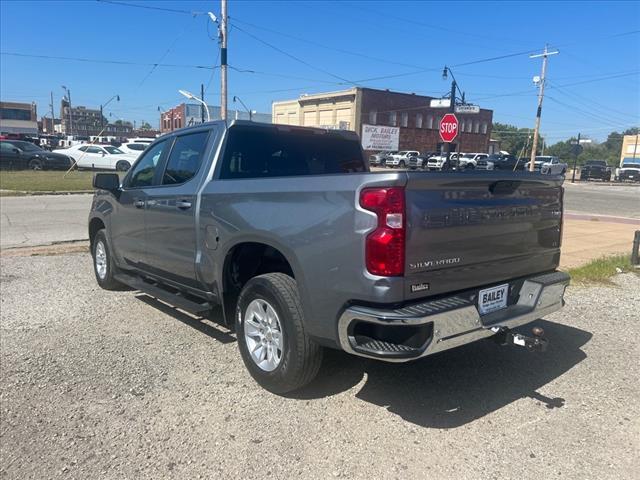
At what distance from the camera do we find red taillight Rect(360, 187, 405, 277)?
9.86ft

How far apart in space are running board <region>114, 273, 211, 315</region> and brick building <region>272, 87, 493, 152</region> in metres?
50.4

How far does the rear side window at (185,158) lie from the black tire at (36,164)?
27.4m

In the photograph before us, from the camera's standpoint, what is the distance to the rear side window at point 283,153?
4.60 meters

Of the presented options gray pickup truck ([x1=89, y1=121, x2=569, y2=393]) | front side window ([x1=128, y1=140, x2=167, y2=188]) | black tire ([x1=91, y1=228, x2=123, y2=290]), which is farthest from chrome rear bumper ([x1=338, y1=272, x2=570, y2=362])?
black tire ([x1=91, y1=228, x2=123, y2=290])

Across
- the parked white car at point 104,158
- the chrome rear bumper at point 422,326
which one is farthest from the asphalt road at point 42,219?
the parked white car at point 104,158

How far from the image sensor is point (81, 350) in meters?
4.59

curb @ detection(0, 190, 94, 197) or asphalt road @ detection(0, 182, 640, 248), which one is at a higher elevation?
curb @ detection(0, 190, 94, 197)

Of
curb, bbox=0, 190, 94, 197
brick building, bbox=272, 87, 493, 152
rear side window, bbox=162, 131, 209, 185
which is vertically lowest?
curb, bbox=0, 190, 94, 197

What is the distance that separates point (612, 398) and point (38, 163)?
30.7 m

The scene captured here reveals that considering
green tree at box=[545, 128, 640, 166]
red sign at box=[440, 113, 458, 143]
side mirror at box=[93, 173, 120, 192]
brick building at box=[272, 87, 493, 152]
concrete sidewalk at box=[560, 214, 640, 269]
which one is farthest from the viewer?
green tree at box=[545, 128, 640, 166]

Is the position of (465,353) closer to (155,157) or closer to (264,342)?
(264,342)

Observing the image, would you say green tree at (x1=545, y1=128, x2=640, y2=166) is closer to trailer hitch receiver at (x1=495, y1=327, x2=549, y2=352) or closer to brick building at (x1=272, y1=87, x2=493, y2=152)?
brick building at (x1=272, y1=87, x2=493, y2=152)

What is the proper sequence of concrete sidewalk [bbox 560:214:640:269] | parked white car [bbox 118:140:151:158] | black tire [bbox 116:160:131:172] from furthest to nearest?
parked white car [bbox 118:140:151:158] < black tire [bbox 116:160:131:172] < concrete sidewalk [bbox 560:214:640:269]

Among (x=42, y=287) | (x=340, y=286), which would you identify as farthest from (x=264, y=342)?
(x=42, y=287)
